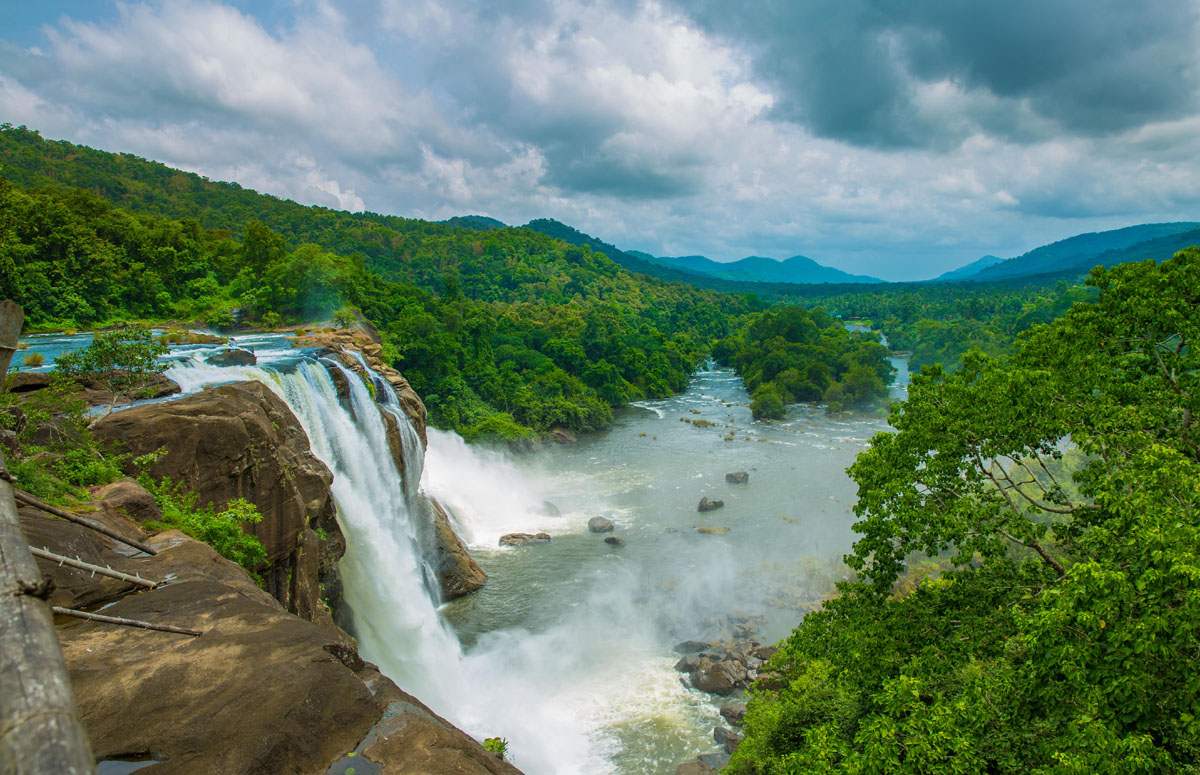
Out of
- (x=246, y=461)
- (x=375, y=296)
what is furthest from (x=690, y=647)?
(x=375, y=296)

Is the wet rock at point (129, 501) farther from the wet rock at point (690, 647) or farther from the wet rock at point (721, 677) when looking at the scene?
the wet rock at point (690, 647)

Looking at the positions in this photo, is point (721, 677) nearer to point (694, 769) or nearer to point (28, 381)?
point (694, 769)

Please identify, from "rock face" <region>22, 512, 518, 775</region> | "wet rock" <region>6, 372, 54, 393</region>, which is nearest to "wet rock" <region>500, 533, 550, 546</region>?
"wet rock" <region>6, 372, 54, 393</region>

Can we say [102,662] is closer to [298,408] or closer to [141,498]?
[141,498]

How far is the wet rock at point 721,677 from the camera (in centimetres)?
1933

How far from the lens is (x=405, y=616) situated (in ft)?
65.6

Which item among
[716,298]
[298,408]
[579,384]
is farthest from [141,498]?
[716,298]

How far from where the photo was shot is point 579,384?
62.5 metres

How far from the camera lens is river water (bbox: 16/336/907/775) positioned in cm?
1756

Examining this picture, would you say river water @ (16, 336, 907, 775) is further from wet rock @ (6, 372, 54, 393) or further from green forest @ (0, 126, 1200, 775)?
green forest @ (0, 126, 1200, 775)

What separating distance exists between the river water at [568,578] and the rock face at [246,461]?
11.1ft

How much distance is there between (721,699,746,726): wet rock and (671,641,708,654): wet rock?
2.89 m

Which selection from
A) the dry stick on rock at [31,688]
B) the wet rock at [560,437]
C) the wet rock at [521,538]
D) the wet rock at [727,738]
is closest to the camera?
the dry stick on rock at [31,688]

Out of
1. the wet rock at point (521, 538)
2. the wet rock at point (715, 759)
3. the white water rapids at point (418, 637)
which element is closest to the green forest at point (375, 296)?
the wet rock at point (521, 538)
